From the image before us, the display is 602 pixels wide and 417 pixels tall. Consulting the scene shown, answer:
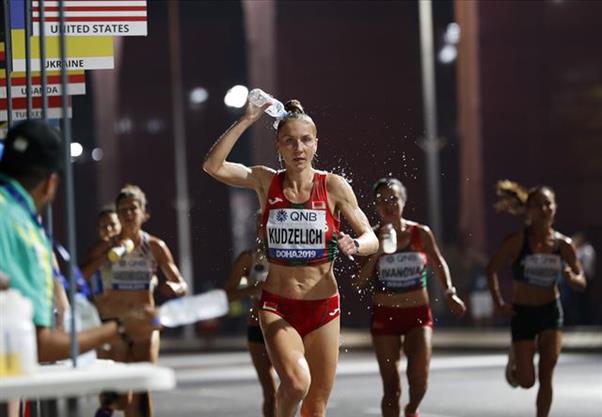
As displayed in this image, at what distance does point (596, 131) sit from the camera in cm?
4275

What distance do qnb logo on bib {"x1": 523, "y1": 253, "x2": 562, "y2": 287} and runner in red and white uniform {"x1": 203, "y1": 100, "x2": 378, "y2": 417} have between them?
3.84 meters

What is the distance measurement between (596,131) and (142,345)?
3103 cm

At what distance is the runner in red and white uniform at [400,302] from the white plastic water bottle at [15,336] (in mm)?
7451

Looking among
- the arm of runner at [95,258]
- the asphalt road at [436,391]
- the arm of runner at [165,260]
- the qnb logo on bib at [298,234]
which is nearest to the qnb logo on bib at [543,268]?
the asphalt road at [436,391]

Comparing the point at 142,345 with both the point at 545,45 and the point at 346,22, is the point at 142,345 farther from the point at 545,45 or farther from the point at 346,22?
the point at 346,22

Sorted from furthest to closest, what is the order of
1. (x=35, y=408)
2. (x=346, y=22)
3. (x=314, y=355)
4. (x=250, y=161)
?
(x=250, y=161)
(x=346, y=22)
(x=35, y=408)
(x=314, y=355)

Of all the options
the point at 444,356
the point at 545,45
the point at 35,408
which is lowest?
the point at 444,356

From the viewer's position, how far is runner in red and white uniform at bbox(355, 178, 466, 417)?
13.4 metres

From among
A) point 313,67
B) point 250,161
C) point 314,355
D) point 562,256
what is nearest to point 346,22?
point 313,67

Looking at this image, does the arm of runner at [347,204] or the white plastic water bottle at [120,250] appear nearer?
the arm of runner at [347,204]

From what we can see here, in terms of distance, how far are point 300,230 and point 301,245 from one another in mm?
91

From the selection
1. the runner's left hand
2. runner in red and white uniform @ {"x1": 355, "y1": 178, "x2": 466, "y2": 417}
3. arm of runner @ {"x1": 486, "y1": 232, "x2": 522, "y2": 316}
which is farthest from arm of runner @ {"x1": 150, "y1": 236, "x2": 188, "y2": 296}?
the runner's left hand

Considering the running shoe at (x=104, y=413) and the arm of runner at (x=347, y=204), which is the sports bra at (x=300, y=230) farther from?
the running shoe at (x=104, y=413)

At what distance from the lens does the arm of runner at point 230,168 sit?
33.2 feet
